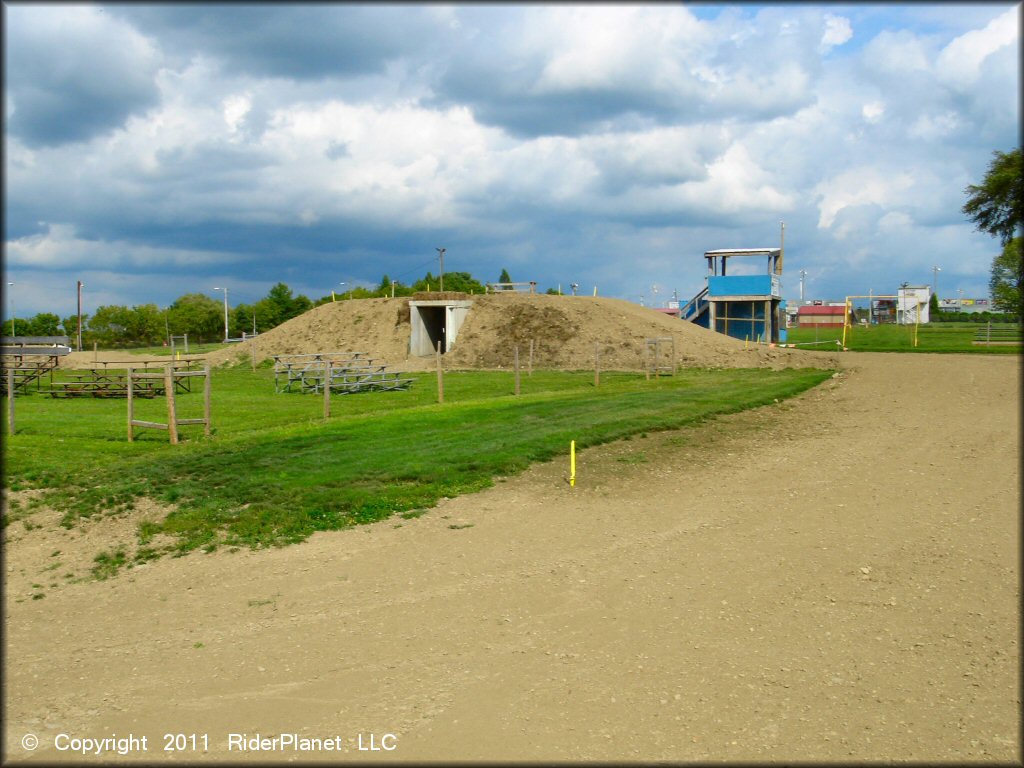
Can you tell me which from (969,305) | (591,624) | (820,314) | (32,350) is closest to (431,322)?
(32,350)

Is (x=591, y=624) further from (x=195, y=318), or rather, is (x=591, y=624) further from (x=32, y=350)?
(x=195, y=318)

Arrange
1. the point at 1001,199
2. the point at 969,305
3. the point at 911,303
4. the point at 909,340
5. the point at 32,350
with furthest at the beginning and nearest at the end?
the point at 911,303
the point at 909,340
the point at 969,305
the point at 32,350
the point at 1001,199

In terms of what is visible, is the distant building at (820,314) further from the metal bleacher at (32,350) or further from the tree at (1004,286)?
the tree at (1004,286)

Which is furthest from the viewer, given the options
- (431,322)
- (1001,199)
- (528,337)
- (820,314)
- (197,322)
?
(197,322)

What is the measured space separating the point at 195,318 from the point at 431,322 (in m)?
49.8

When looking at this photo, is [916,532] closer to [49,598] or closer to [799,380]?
[49,598]

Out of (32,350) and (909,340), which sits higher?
(909,340)

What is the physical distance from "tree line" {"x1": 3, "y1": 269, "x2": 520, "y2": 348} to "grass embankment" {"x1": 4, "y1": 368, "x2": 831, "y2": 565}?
172ft

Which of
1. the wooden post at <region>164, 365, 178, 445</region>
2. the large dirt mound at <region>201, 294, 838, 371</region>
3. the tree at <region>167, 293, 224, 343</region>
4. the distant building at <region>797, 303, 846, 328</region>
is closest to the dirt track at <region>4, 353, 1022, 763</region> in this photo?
the wooden post at <region>164, 365, 178, 445</region>

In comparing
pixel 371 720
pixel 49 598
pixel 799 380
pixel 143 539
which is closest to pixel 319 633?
pixel 371 720

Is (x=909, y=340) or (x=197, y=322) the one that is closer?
(x=909, y=340)

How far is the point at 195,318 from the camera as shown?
314 ft

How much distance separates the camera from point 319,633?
28.6 ft

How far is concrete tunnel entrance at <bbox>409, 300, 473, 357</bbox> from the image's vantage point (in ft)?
175
